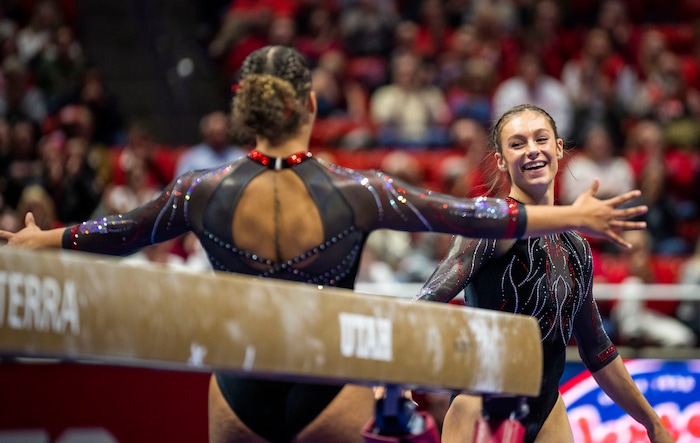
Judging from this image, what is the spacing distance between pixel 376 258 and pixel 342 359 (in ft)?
16.4

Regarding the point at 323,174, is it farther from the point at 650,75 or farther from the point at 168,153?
the point at 650,75

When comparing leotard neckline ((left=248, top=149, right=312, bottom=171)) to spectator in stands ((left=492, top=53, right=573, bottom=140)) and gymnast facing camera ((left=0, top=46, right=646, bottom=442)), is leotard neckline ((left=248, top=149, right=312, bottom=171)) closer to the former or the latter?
gymnast facing camera ((left=0, top=46, right=646, bottom=442))

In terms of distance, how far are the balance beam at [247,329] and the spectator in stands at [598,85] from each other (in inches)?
254

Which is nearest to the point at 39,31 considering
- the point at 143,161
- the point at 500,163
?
the point at 143,161

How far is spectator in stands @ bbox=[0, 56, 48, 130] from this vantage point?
843 centimetres

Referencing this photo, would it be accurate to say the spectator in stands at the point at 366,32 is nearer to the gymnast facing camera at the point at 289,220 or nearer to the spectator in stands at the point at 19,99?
the spectator in stands at the point at 19,99

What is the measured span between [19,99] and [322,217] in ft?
21.6

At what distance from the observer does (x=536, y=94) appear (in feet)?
30.0

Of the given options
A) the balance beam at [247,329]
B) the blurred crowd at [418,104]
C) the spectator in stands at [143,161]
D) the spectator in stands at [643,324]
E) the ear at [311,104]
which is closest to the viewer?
the balance beam at [247,329]

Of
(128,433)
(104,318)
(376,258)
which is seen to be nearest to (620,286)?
(376,258)

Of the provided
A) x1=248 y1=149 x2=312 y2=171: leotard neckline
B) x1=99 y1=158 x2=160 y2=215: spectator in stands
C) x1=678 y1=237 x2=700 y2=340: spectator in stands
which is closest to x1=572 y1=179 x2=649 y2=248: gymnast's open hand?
x1=248 y1=149 x2=312 y2=171: leotard neckline

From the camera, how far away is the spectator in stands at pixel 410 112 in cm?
899

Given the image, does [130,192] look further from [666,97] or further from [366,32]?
[666,97]

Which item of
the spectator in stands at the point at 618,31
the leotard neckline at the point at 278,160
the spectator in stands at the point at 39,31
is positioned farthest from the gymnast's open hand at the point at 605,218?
the spectator in stands at the point at 618,31
